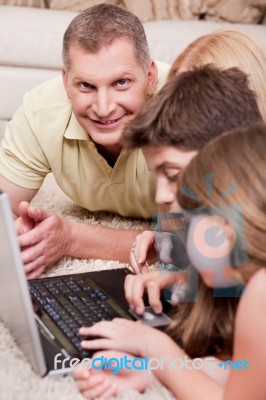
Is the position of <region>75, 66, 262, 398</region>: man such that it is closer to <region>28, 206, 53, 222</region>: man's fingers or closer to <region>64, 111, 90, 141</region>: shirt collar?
<region>28, 206, 53, 222</region>: man's fingers

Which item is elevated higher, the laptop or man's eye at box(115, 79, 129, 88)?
man's eye at box(115, 79, 129, 88)

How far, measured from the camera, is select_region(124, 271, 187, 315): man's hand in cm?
97

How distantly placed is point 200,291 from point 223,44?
23.7 inches

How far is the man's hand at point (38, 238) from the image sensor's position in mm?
1239

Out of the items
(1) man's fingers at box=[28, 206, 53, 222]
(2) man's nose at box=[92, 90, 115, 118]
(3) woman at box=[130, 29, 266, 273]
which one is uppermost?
(3) woman at box=[130, 29, 266, 273]

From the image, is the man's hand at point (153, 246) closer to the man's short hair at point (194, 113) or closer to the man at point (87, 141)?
the man at point (87, 141)

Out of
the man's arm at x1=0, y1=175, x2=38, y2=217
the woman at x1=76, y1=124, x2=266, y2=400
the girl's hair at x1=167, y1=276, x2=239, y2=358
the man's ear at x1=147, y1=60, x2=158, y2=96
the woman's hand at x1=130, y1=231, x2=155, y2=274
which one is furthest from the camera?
the man's arm at x1=0, y1=175, x2=38, y2=217

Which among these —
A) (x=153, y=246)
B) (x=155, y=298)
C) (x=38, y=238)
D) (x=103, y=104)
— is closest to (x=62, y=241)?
(x=38, y=238)

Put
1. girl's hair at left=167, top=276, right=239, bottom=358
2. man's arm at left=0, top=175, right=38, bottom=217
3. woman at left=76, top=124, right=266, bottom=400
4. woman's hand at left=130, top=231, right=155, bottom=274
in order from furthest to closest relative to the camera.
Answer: man's arm at left=0, top=175, right=38, bottom=217, woman's hand at left=130, top=231, right=155, bottom=274, girl's hair at left=167, top=276, right=239, bottom=358, woman at left=76, top=124, right=266, bottom=400

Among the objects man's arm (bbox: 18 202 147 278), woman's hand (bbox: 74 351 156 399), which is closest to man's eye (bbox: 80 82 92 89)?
man's arm (bbox: 18 202 147 278)

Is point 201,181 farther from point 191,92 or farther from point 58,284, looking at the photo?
point 58,284

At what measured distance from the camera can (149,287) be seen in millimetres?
998

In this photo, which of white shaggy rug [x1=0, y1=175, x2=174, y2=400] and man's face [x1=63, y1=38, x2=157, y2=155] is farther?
man's face [x1=63, y1=38, x2=157, y2=155]

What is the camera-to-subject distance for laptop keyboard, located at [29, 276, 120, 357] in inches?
36.5
